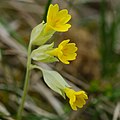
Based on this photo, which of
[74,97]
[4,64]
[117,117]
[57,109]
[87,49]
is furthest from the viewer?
[87,49]

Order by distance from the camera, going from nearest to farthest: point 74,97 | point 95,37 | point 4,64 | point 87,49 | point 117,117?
point 74,97 < point 117,117 < point 4,64 < point 87,49 < point 95,37

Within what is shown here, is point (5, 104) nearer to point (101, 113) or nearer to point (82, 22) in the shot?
point (101, 113)

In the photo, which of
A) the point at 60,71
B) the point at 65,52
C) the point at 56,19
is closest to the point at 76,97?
the point at 65,52

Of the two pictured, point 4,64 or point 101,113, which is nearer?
point 101,113

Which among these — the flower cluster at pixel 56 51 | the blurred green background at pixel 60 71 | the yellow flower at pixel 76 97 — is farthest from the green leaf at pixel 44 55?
the blurred green background at pixel 60 71

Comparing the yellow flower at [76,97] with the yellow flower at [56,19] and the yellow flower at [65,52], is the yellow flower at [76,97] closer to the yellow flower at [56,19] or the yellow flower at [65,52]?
the yellow flower at [65,52]

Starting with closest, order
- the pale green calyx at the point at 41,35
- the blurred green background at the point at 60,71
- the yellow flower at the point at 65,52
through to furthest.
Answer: the yellow flower at the point at 65,52 → the pale green calyx at the point at 41,35 → the blurred green background at the point at 60,71

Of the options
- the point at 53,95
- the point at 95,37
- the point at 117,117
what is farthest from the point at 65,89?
the point at 95,37

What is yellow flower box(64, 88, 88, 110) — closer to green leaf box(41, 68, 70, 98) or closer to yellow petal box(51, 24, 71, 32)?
green leaf box(41, 68, 70, 98)
